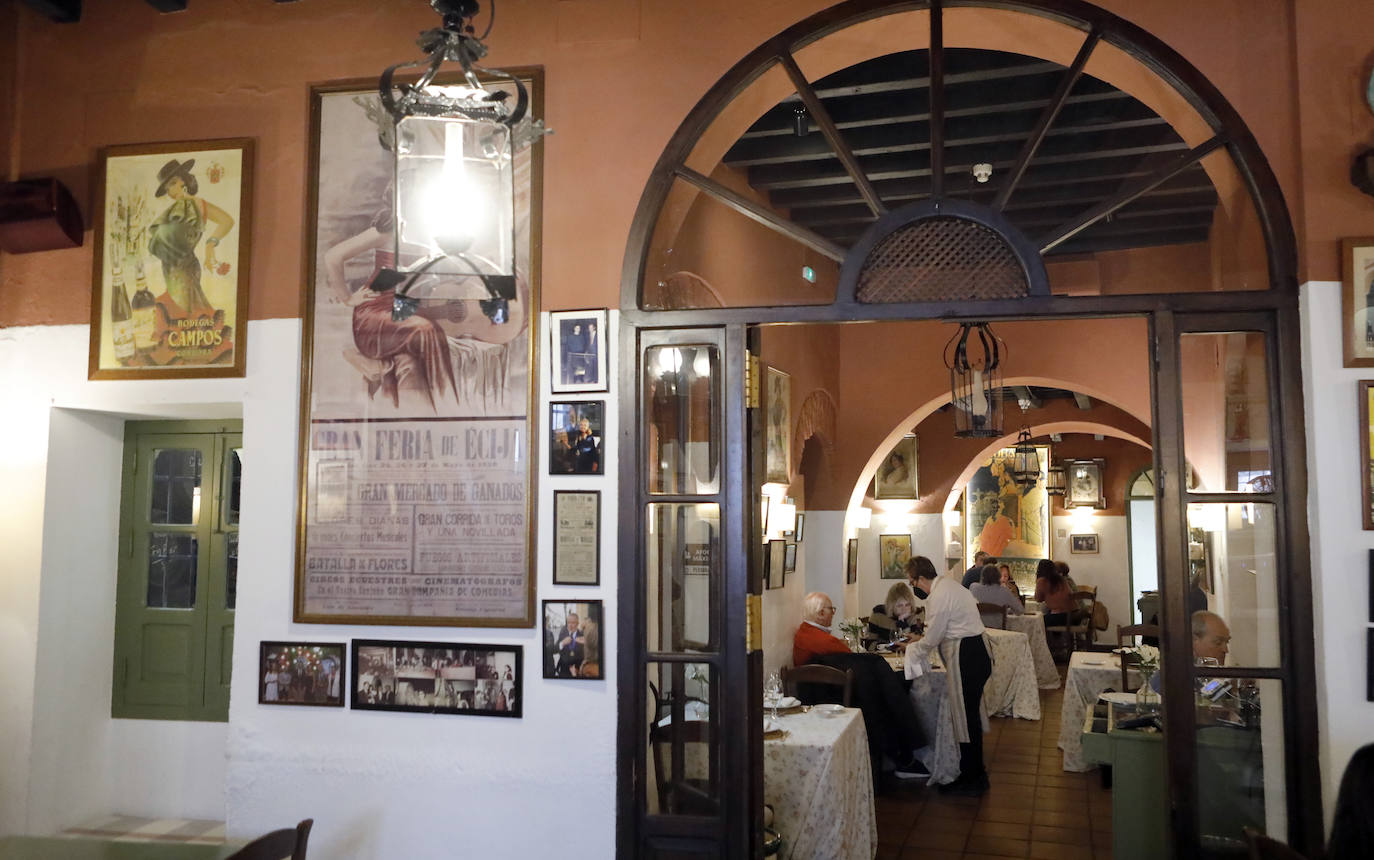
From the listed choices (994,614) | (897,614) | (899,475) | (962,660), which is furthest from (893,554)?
(962,660)

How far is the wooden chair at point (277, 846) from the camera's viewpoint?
8.65 feet

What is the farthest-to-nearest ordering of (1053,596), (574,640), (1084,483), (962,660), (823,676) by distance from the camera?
(1084,483) < (1053,596) < (962,660) < (823,676) < (574,640)

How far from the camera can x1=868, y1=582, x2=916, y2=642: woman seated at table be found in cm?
937

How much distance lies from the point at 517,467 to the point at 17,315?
7.64ft

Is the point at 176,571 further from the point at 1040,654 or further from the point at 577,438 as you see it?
the point at 1040,654

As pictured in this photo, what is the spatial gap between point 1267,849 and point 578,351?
2653mm

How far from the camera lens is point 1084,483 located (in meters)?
17.4

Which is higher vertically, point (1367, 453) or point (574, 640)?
point (1367, 453)

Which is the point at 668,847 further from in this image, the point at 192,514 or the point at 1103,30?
the point at 1103,30

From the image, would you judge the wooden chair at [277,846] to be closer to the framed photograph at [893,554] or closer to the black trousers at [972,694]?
the black trousers at [972,694]

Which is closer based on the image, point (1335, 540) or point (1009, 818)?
point (1335, 540)

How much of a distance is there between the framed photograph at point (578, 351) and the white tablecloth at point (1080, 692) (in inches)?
206

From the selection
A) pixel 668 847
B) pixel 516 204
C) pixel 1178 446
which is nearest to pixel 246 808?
pixel 668 847

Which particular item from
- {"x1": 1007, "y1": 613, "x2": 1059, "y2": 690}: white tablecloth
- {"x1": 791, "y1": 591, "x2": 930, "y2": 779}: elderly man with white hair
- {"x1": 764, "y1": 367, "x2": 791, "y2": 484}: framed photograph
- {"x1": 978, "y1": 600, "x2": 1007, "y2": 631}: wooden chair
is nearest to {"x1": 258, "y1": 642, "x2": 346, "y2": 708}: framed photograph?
{"x1": 764, "y1": 367, "x2": 791, "y2": 484}: framed photograph
